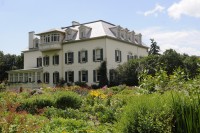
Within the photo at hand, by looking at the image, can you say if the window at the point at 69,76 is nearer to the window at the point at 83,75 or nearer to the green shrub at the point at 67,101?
the window at the point at 83,75

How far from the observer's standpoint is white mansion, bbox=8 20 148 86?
143 feet

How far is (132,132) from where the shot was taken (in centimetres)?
505

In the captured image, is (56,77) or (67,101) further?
(56,77)

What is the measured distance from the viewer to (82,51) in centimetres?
4556

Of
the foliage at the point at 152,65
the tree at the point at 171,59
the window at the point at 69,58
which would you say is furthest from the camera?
the window at the point at 69,58

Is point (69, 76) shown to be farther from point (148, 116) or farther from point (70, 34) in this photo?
point (148, 116)

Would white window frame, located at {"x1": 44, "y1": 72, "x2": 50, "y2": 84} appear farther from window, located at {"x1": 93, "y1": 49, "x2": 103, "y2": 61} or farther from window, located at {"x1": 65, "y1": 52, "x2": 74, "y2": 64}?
window, located at {"x1": 93, "y1": 49, "x2": 103, "y2": 61}

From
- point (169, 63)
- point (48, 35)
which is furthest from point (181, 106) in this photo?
point (48, 35)

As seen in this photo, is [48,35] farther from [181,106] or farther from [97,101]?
[181,106]

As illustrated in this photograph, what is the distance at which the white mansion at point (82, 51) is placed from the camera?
143 ft

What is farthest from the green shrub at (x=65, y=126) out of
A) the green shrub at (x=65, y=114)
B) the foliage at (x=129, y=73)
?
the foliage at (x=129, y=73)

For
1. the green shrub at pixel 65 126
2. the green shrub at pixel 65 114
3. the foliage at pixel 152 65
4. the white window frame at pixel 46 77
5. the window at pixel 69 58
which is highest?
the window at pixel 69 58

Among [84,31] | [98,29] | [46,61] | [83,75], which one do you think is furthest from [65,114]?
[46,61]

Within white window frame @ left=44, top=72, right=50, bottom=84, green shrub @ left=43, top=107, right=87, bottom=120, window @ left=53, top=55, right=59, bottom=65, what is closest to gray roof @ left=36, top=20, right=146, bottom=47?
window @ left=53, top=55, right=59, bottom=65
